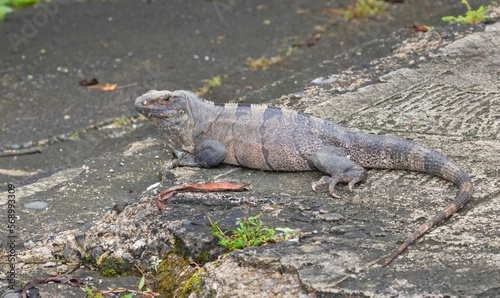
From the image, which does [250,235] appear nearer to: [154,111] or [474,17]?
[154,111]

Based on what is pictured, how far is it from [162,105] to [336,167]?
188 cm

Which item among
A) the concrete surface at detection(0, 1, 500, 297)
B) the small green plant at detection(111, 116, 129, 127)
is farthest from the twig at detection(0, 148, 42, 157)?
the concrete surface at detection(0, 1, 500, 297)

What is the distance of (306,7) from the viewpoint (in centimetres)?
1273

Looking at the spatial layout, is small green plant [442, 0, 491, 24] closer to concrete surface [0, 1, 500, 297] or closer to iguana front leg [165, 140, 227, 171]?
concrete surface [0, 1, 500, 297]

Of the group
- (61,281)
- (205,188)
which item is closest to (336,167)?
(205,188)

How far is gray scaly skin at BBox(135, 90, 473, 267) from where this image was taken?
5.32m

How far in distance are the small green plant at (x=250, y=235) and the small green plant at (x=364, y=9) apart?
26.6 ft

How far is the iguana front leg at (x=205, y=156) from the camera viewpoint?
594 cm

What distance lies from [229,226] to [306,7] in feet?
29.0

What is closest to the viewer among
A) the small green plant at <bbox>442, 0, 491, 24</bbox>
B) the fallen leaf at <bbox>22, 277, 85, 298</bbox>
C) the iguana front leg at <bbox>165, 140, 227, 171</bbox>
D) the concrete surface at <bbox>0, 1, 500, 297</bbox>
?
the concrete surface at <bbox>0, 1, 500, 297</bbox>

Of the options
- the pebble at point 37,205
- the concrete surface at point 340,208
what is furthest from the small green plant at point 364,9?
the pebble at point 37,205

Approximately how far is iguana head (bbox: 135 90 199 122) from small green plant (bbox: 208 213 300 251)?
170cm

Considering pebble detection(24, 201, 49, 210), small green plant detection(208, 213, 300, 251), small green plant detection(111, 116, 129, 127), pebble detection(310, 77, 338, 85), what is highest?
pebble detection(310, 77, 338, 85)

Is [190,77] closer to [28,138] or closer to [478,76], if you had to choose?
[28,138]
